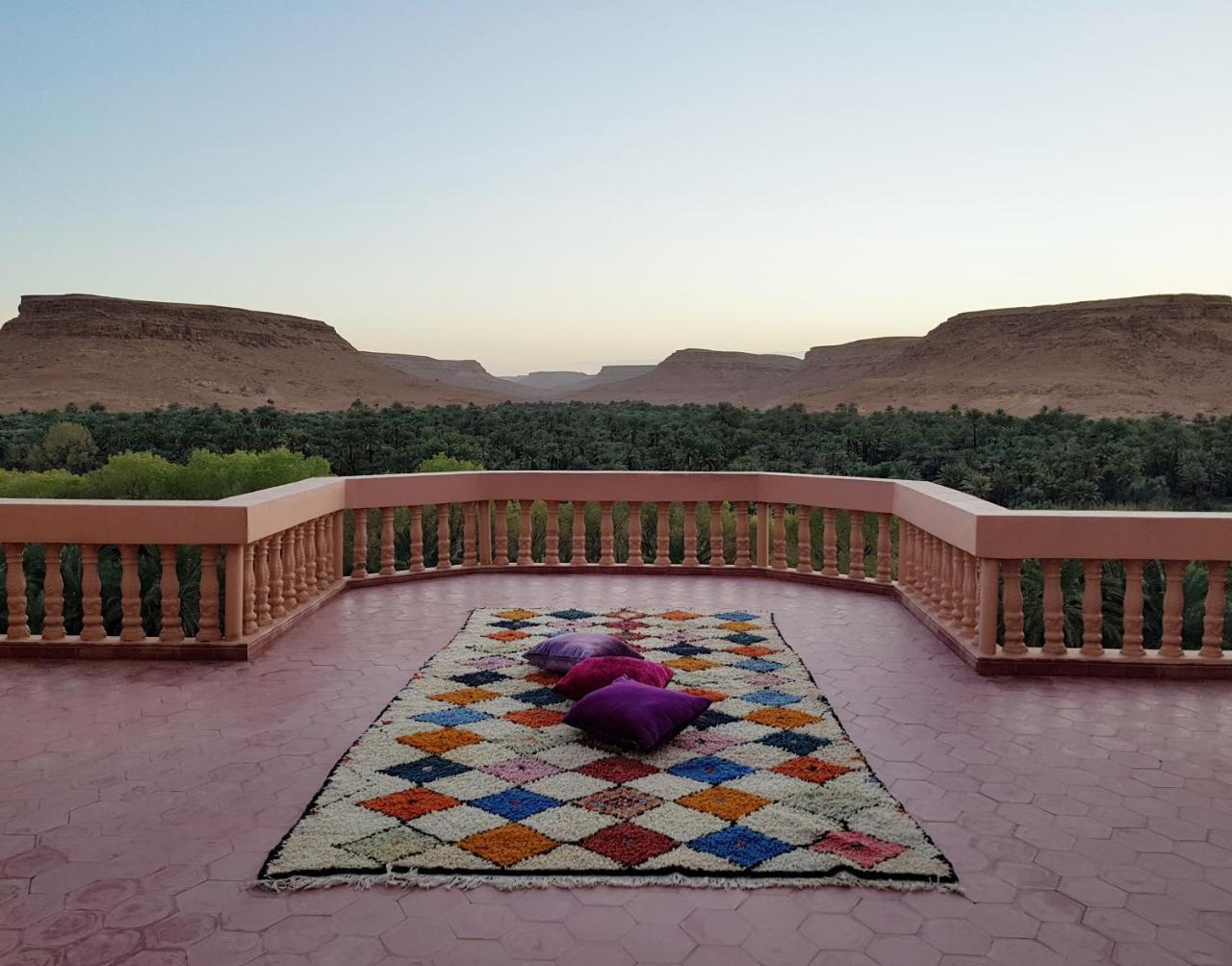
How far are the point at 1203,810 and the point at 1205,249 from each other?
19.0m

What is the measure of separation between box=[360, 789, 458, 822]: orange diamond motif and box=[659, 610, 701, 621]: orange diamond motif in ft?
9.92

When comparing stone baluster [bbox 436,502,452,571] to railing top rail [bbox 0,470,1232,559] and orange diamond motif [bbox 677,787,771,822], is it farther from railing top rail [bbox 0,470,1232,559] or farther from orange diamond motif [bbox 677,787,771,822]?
orange diamond motif [bbox 677,787,771,822]

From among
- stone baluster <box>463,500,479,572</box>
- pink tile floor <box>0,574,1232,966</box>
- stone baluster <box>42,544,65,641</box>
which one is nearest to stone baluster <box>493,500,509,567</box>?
stone baluster <box>463,500,479,572</box>

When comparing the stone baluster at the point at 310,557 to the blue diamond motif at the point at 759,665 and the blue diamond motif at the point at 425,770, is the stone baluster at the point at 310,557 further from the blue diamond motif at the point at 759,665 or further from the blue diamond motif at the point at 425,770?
the blue diamond motif at the point at 425,770

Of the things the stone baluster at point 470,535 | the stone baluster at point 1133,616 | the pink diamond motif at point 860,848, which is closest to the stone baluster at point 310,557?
the stone baluster at point 470,535

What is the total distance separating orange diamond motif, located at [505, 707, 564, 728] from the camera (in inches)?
153

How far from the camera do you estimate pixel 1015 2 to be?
10.1m

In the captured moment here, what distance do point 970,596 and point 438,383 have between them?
285 ft

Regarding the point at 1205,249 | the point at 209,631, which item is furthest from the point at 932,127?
the point at 209,631

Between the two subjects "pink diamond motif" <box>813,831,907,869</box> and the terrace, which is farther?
"pink diamond motif" <box>813,831,907,869</box>

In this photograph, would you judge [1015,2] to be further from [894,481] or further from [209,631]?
[209,631]

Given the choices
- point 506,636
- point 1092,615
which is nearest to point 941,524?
point 1092,615

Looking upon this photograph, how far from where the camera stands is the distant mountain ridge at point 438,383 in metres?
65.0

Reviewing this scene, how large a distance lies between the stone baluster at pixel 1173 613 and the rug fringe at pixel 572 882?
121 inches
